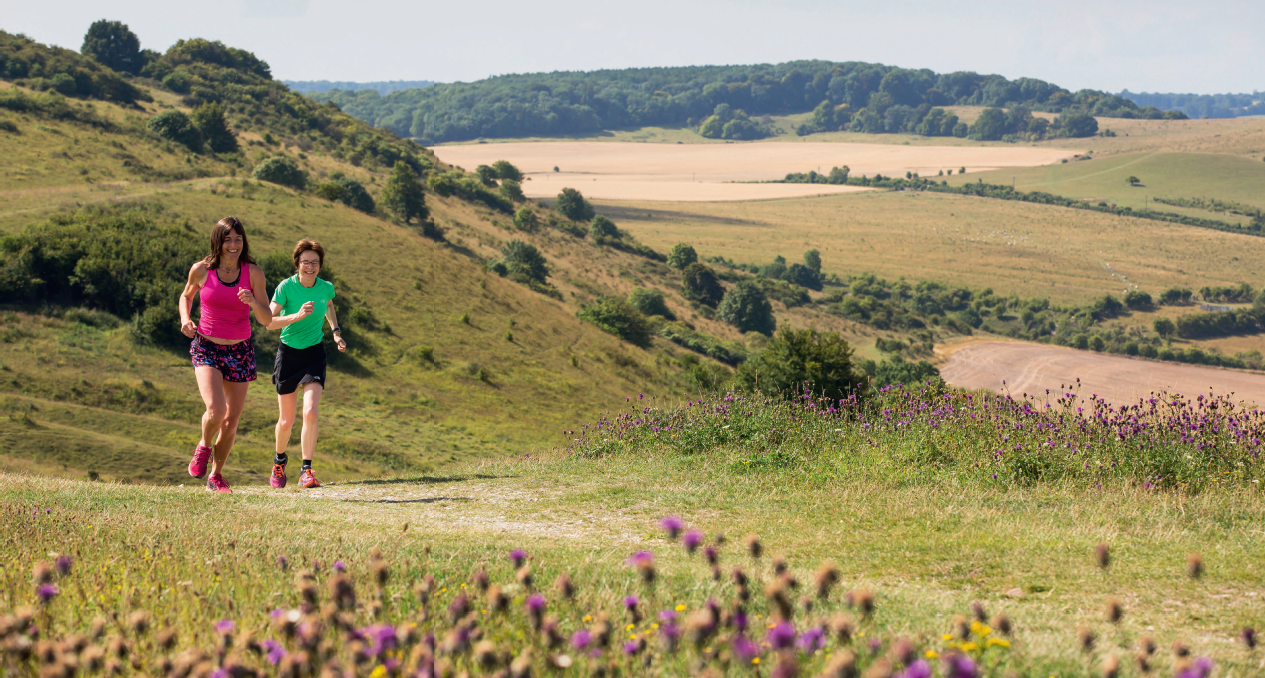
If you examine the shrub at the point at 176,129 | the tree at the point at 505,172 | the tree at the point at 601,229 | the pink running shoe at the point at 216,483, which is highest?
the shrub at the point at 176,129

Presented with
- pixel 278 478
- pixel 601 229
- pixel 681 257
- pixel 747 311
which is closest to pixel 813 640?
pixel 278 478

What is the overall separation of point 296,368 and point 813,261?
116 meters

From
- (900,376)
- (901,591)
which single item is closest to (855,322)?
(900,376)

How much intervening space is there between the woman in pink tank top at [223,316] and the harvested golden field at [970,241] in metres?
112

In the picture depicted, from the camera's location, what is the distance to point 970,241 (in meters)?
142

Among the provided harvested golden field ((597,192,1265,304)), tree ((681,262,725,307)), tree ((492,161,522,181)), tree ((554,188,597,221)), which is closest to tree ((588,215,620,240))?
tree ((554,188,597,221))

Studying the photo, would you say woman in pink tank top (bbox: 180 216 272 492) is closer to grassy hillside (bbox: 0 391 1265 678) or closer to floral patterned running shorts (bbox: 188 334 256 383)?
floral patterned running shorts (bbox: 188 334 256 383)

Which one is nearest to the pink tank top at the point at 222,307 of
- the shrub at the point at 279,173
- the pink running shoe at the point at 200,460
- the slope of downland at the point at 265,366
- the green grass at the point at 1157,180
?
the pink running shoe at the point at 200,460

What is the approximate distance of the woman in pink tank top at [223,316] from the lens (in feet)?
26.8

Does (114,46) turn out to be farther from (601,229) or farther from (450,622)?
(450,622)

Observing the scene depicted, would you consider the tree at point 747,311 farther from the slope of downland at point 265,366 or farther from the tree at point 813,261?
the tree at point 813,261

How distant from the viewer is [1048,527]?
6543mm

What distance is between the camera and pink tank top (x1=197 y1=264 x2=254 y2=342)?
8.27 metres

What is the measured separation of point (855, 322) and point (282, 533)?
3635 inches
